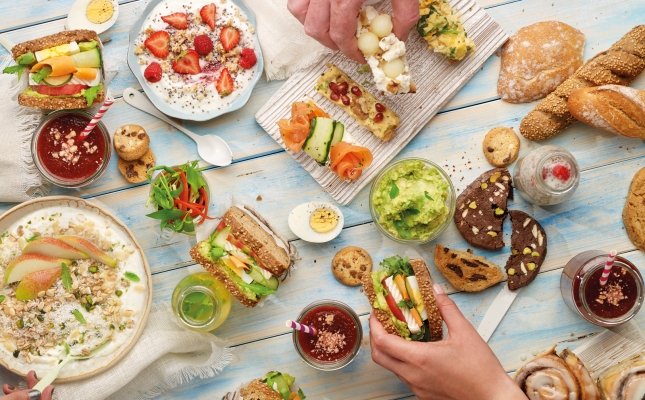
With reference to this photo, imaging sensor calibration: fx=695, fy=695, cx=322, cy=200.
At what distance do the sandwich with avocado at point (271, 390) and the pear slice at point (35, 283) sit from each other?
40.6 inches

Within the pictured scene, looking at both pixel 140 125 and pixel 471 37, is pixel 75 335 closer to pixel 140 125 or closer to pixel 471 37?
pixel 140 125

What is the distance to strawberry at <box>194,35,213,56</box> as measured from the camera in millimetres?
3494

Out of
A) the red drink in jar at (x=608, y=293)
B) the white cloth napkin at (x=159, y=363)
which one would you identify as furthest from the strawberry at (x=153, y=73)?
the red drink in jar at (x=608, y=293)

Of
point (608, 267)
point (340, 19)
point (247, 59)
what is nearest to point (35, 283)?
point (247, 59)

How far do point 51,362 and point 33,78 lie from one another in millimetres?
1375

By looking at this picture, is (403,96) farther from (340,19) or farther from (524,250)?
(524,250)

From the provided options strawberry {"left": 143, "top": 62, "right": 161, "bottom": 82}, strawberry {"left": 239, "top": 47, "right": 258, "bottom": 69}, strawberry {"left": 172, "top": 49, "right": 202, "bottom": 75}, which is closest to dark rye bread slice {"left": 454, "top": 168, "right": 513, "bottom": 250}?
strawberry {"left": 239, "top": 47, "right": 258, "bottom": 69}

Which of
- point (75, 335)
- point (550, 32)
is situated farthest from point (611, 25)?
point (75, 335)

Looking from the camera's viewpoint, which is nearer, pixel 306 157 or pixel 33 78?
pixel 33 78

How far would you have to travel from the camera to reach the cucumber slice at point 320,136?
3438mm

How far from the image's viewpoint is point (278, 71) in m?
3.58

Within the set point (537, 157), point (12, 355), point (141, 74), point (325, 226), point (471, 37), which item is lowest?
point (12, 355)

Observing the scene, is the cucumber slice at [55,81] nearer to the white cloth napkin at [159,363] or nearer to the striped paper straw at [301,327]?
the white cloth napkin at [159,363]

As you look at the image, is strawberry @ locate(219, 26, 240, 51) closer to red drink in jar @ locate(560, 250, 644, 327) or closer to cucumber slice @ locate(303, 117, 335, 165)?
cucumber slice @ locate(303, 117, 335, 165)
